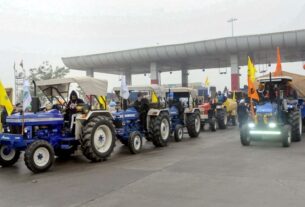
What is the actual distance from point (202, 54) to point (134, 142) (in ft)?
69.1

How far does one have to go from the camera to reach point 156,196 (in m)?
6.22

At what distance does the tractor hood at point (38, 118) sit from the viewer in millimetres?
9117

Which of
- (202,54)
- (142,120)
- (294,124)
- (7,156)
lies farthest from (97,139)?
(202,54)

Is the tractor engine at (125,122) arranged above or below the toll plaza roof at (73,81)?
below

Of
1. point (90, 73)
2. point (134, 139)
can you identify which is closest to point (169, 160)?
point (134, 139)

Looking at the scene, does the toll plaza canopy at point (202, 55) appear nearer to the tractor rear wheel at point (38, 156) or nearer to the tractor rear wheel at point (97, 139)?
the tractor rear wheel at point (97, 139)

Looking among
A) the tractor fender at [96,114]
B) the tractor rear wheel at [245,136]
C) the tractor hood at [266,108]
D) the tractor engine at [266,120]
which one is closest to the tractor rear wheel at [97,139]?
the tractor fender at [96,114]

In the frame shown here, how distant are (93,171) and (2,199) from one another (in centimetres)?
253

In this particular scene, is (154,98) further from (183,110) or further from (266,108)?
(266,108)

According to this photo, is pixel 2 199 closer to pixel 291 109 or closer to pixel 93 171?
pixel 93 171

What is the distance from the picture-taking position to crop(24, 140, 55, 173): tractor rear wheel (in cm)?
832

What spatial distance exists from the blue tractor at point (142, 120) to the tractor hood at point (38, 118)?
2.43 metres

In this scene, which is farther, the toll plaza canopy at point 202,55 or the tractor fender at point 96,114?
the toll plaza canopy at point 202,55

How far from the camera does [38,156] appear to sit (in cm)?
856
